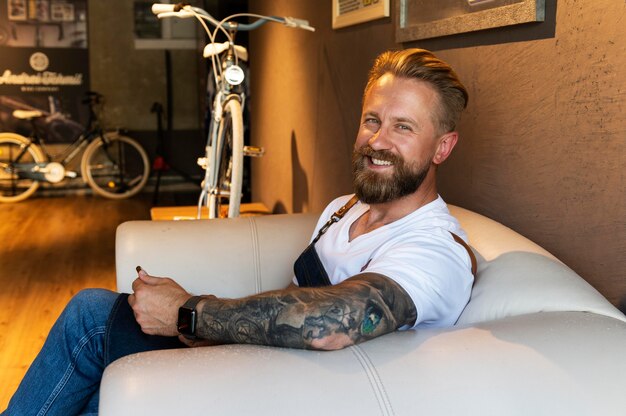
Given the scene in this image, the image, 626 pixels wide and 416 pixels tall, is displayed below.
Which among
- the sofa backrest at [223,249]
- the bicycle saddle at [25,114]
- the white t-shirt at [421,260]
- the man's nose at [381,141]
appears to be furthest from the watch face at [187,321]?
the bicycle saddle at [25,114]

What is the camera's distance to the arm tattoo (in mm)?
1160

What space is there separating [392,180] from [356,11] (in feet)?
4.71

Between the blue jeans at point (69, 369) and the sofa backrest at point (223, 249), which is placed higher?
the sofa backrest at point (223, 249)

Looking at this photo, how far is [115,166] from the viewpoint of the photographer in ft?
25.2

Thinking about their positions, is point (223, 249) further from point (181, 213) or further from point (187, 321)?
point (181, 213)

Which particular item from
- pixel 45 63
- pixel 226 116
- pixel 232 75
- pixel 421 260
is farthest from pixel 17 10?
pixel 421 260

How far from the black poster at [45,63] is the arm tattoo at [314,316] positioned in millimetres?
7027

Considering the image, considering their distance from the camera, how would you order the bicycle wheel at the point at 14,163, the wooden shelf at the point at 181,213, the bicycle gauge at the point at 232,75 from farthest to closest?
the bicycle wheel at the point at 14,163 < the wooden shelf at the point at 181,213 < the bicycle gauge at the point at 232,75

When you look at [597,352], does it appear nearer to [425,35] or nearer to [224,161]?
[425,35]

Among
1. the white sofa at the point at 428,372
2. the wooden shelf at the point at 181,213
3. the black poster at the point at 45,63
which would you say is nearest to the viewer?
the white sofa at the point at 428,372

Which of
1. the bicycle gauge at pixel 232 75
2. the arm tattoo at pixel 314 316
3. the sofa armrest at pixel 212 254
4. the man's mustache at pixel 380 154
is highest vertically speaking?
the bicycle gauge at pixel 232 75

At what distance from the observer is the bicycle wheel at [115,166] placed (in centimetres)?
748

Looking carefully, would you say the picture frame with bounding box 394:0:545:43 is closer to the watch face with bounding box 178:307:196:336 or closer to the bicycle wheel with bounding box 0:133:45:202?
the watch face with bounding box 178:307:196:336

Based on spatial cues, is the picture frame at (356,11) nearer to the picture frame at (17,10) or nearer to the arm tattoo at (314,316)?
the arm tattoo at (314,316)
